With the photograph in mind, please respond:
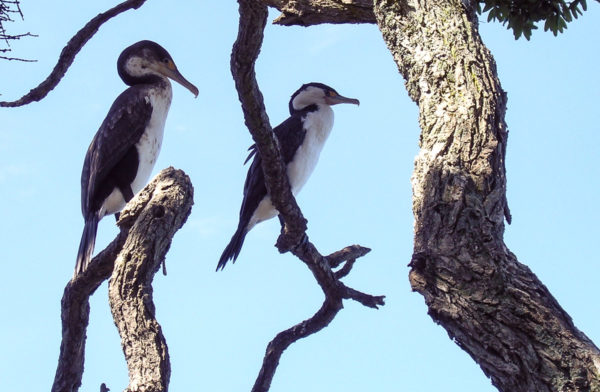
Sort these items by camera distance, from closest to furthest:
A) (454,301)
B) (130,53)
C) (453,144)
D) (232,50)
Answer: (454,301) < (453,144) < (232,50) < (130,53)

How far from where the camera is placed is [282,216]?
471cm

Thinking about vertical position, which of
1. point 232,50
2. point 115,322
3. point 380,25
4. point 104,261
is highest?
point 232,50

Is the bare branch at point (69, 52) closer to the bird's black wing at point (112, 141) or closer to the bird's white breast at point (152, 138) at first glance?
the bird's black wing at point (112, 141)

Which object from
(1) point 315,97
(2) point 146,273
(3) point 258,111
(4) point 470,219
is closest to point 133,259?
(2) point 146,273

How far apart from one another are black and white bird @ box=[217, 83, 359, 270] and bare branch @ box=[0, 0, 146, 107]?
168 cm

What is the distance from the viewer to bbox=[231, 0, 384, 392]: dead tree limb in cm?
383

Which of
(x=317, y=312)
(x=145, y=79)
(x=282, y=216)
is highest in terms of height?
(x=145, y=79)

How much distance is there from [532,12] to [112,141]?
A: 268 cm

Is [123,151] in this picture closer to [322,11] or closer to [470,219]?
[322,11]

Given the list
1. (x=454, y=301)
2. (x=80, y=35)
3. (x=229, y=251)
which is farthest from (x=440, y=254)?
(x=229, y=251)

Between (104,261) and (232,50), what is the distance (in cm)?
106

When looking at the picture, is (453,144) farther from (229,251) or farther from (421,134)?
(229,251)

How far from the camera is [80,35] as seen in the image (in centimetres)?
453

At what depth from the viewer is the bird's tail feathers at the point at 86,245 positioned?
13.6ft
